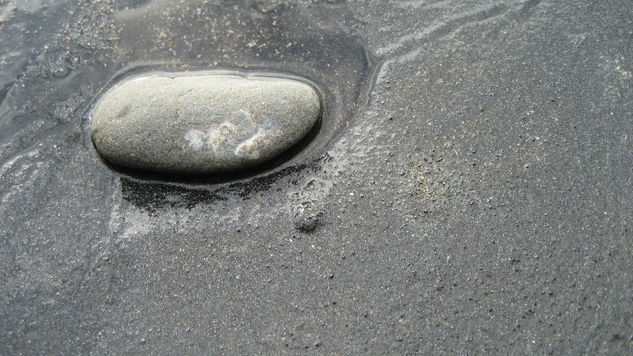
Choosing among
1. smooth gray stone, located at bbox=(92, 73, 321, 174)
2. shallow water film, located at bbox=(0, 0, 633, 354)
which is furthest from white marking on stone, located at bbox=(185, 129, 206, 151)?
shallow water film, located at bbox=(0, 0, 633, 354)

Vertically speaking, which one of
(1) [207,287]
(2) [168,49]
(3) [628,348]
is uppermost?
(2) [168,49]

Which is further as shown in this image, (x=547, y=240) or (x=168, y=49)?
(x=168, y=49)

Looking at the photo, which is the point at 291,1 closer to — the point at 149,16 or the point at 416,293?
the point at 149,16

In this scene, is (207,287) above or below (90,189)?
Result: below

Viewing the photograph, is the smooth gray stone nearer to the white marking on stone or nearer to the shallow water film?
the white marking on stone

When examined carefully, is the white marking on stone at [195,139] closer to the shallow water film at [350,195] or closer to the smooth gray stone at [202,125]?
the smooth gray stone at [202,125]

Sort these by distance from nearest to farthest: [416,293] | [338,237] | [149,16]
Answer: [416,293]
[338,237]
[149,16]

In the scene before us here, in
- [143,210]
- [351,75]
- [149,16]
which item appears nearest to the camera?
[143,210]

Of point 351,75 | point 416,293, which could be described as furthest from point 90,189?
point 416,293

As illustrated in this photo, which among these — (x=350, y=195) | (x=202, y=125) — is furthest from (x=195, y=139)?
(x=350, y=195)
